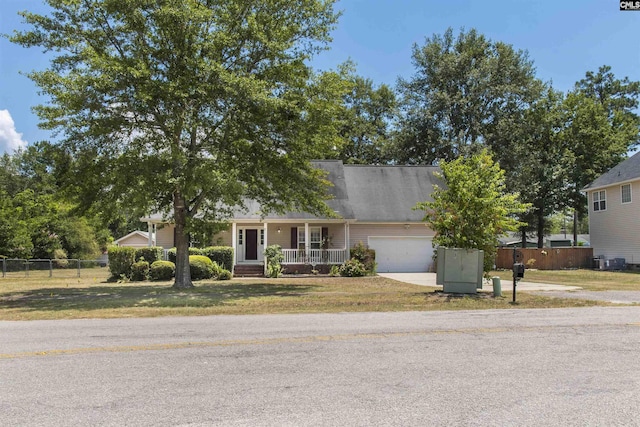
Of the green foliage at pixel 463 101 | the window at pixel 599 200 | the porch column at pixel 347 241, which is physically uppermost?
the green foliage at pixel 463 101

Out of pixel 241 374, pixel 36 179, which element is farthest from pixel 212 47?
pixel 36 179

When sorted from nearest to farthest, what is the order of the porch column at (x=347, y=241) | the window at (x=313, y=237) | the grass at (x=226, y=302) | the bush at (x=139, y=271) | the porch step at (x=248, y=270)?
1. the grass at (x=226, y=302)
2. the bush at (x=139, y=271)
3. the porch step at (x=248, y=270)
4. the porch column at (x=347, y=241)
5. the window at (x=313, y=237)

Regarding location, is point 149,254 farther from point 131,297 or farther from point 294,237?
point 131,297

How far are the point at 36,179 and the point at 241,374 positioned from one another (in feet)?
200

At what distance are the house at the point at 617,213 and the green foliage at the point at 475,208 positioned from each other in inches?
794

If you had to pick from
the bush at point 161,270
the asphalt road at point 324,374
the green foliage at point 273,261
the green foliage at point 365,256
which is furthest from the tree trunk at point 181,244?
the green foliage at point 365,256

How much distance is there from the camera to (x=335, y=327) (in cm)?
1013

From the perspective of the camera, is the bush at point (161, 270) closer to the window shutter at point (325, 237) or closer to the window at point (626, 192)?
the window shutter at point (325, 237)

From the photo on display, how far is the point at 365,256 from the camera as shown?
90.7 feet

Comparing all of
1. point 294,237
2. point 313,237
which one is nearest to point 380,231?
point 313,237

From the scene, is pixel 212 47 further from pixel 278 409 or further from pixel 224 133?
pixel 278 409

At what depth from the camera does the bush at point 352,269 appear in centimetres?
2659

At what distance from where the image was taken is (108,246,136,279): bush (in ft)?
81.1

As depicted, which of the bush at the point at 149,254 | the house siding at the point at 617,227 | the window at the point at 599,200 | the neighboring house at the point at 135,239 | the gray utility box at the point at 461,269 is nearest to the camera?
the gray utility box at the point at 461,269
